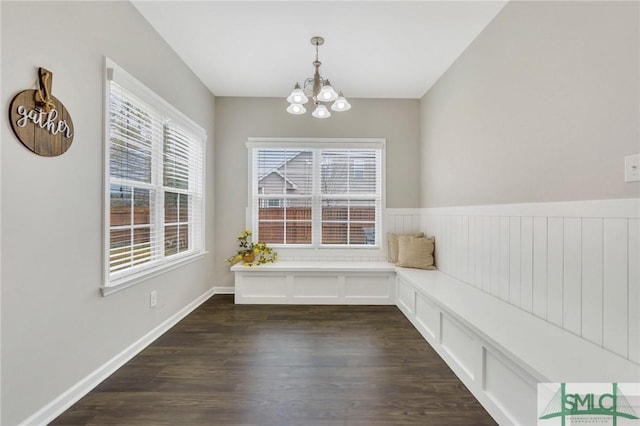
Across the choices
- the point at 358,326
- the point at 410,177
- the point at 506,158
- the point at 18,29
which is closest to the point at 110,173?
the point at 18,29

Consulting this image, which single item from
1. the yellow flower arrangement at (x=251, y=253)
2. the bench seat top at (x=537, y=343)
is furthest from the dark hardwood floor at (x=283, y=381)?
the yellow flower arrangement at (x=251, y=253)

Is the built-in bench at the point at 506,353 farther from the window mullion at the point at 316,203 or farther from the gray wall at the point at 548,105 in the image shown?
the window mullion at the point at 316,203

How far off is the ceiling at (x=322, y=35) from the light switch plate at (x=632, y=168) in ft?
5.17

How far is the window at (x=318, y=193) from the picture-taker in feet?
13.3

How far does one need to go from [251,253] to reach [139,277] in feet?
5.08

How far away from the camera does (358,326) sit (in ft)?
9.47

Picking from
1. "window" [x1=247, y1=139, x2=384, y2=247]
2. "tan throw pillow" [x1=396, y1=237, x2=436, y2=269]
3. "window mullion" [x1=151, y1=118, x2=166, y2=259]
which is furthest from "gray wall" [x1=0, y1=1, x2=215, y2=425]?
"tan throw pillow" [x1=396, y1=237, x2=436, y2=269]

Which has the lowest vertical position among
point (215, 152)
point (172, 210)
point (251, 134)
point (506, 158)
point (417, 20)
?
point (172, 210)

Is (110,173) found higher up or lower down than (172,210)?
higher up

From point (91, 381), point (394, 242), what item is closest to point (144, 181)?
point (91, 381)

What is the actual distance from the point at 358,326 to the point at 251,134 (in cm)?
278

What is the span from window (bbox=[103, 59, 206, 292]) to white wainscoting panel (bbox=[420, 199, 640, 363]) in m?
2.76

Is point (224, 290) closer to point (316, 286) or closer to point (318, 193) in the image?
point (316, 286)

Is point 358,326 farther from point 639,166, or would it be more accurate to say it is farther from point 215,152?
point 215,152
